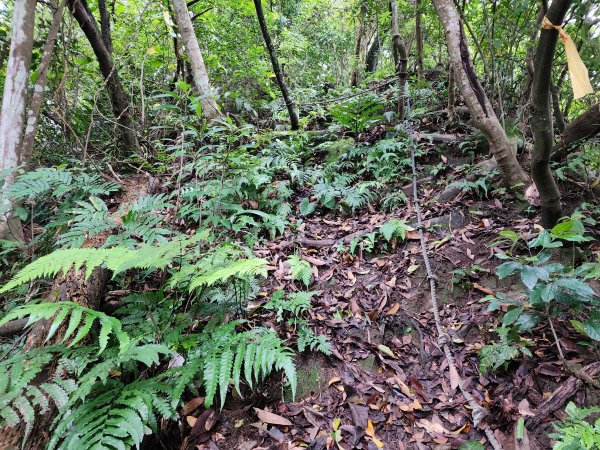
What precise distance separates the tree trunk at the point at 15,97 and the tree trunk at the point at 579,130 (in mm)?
6131

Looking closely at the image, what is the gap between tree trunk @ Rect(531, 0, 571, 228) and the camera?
2246 millimetres

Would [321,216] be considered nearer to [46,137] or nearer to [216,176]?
[216,176]

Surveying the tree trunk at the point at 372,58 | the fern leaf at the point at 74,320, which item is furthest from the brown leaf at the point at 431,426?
the tree trunk at the point at 372,58

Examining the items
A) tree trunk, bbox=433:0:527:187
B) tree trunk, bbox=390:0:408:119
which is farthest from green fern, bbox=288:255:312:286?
tree trunk, bbox=390:0:408:119

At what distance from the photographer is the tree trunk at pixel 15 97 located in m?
3.41

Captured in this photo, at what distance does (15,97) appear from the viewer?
3.47 metres

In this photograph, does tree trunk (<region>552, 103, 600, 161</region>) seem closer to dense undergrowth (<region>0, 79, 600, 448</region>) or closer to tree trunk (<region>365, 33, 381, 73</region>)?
dense undergrowth (<region>0, 79, 600, 448</region>)

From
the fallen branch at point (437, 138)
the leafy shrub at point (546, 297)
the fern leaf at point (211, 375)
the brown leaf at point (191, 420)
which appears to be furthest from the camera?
the fallen branch at point (437, 138)

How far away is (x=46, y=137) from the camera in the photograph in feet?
17.8

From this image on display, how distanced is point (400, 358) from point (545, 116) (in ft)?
7.67

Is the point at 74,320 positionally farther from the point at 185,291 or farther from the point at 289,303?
the point at 289,303

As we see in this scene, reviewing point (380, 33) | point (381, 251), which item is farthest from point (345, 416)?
point (380, 33)

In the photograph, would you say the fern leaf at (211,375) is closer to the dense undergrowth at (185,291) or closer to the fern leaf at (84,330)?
the dense undergrowth at (185,291)

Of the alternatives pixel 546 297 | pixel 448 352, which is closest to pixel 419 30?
pixel 546 297
